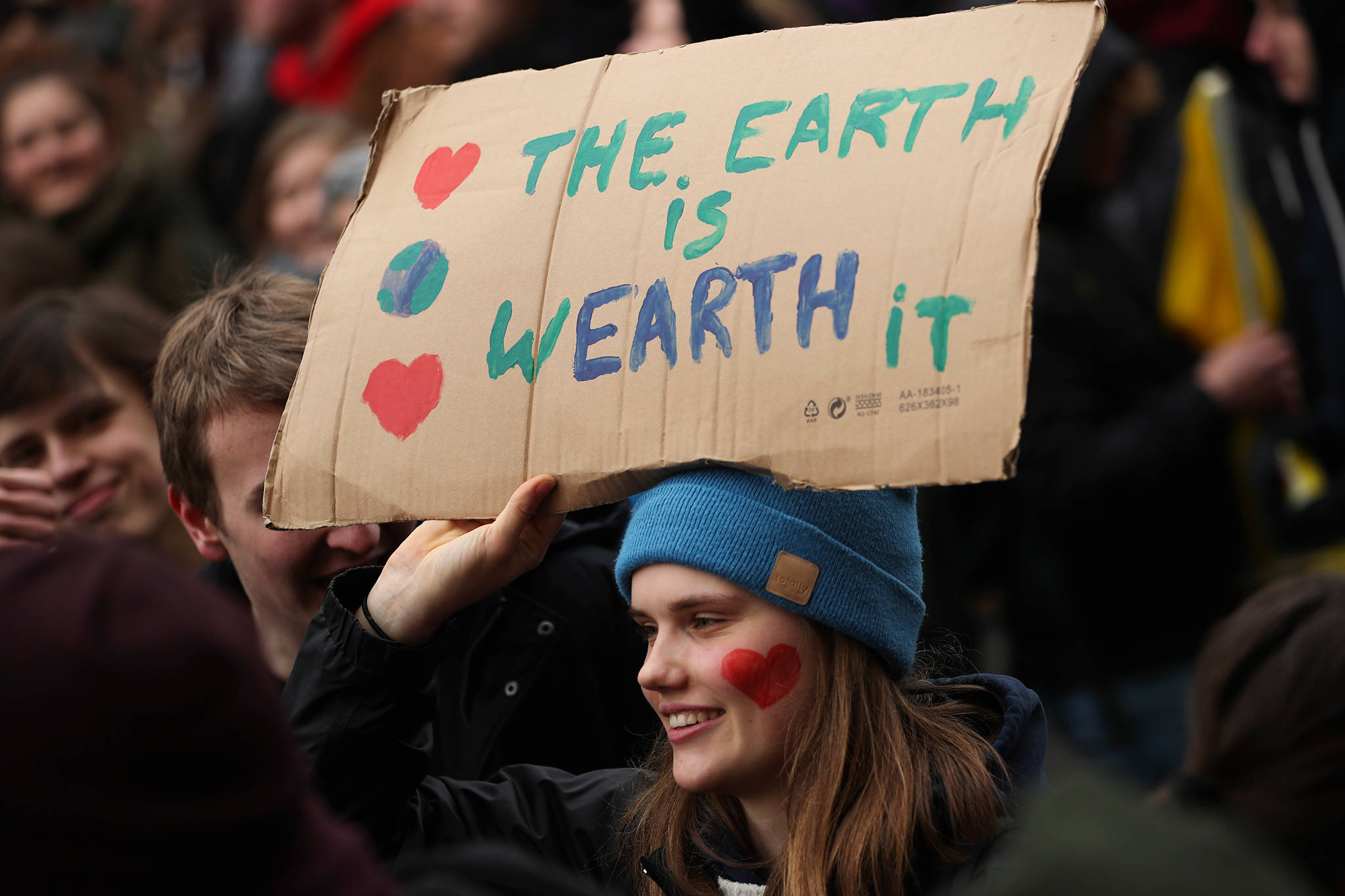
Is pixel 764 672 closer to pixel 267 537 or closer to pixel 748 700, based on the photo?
pixel 748 700

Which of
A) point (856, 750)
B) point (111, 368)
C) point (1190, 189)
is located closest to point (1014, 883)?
point (856, 750)

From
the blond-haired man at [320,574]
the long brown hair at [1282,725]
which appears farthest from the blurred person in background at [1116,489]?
the long brown hair at [1282,725]

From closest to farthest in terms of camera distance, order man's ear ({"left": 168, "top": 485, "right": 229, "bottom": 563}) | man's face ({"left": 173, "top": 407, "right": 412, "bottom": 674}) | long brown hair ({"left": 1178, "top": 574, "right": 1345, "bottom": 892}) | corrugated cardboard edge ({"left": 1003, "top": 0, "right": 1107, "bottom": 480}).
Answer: long brown hair ({"left": 1178, "top": 574, "right": 1345, "bottom": 892}), corrugated cardboard edge ({"left": 1003, "top": 0, "right": 1107, "bottom": 480}), man's face ({"left": 173, "top": 407, "right": 412, "bottom": 674}), man's ear ({"left": 168, "top": 485, "right": 229, "bottom": 563})

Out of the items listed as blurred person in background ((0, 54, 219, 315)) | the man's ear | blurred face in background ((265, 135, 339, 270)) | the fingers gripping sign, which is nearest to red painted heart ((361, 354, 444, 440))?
the fingers gripping sign

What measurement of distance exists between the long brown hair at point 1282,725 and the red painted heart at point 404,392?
114 centimetres

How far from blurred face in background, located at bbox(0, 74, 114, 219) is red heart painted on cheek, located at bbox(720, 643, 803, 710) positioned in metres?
4.13

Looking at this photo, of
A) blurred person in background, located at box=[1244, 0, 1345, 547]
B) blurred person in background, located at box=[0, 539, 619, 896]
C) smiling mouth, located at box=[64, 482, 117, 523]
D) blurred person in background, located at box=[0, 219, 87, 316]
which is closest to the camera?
blurred person in background, located at box=[0, 539, 619, 896]

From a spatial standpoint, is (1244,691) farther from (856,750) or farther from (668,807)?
(668,807)

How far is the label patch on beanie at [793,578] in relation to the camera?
2.33 metres

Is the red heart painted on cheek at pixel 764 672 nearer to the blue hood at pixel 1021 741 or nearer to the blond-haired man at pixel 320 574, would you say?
the blue hood at pixel 1021 741

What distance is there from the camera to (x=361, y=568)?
254cm

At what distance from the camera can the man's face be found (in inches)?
106

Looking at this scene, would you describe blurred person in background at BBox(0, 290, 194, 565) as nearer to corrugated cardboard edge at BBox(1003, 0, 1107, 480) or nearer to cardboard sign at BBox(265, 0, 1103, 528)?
cardboard sign at BBox(265, 0, 1103, 528)

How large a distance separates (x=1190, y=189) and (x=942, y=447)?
10.4 ft
